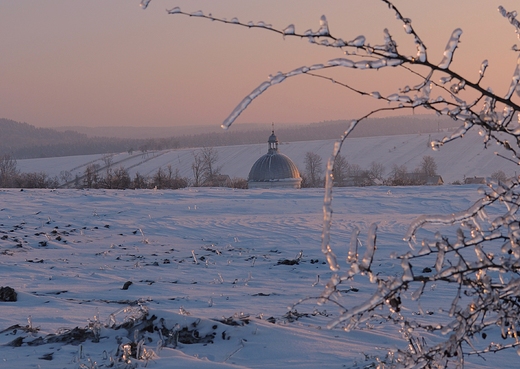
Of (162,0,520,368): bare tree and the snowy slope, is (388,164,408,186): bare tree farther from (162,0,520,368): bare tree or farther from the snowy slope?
(162,0,520,368): bare tree

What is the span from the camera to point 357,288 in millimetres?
7734

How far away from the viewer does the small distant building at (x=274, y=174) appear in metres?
Result: 49.8

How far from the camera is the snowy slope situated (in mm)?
91562

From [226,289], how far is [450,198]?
601 inches

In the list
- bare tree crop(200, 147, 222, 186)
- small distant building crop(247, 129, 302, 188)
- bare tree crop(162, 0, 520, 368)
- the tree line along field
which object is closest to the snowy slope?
the tree line along field

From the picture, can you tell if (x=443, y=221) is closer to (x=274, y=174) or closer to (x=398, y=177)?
(x=274, y=174)

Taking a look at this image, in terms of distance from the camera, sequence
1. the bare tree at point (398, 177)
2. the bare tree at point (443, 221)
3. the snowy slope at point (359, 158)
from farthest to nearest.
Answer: the snowy slope at point (359, 158) < the bare tree at point (398, 177) < the bare tree at point (443, 221)

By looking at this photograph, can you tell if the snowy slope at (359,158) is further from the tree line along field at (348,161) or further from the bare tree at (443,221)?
the bare tree at (443,221)

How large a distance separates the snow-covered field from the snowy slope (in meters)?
71.3

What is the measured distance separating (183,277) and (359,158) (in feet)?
329

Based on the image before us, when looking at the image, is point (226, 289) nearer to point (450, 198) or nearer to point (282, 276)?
point (282, 276)

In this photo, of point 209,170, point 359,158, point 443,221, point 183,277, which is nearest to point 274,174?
point 183,277

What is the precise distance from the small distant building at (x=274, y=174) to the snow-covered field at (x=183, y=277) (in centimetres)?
2718

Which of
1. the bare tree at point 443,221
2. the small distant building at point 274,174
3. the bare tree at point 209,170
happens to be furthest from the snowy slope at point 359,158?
the bare tree at point 443,221
